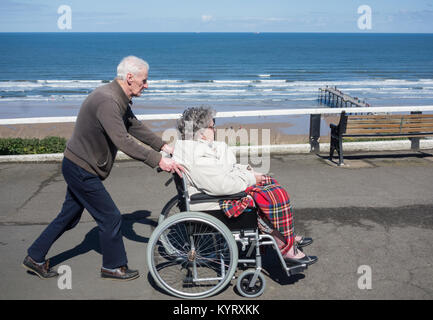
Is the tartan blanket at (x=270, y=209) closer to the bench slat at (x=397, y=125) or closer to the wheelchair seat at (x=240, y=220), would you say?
the wheelchair seat at (x=240, y=220)

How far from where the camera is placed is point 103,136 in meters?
3.53

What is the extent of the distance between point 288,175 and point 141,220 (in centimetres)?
261

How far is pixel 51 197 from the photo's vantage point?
19.7 feet

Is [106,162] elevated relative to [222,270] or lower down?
elevated

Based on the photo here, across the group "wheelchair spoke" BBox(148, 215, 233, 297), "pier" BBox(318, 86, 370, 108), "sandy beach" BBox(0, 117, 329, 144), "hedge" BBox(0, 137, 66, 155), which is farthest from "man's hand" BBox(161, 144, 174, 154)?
"pier" BBox(318, 86, 370, 108)

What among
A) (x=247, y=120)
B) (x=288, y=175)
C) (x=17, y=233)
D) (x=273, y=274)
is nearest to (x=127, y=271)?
(x=273, y=274)

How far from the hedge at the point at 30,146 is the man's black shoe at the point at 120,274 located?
5.18 m

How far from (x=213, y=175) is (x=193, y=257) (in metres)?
0.69

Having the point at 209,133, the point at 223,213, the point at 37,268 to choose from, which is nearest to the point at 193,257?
the point at 223,213

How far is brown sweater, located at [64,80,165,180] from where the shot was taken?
134 inches

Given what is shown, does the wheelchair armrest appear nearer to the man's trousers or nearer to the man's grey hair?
the man's trousers

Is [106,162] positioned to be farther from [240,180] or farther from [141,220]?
[141,220]

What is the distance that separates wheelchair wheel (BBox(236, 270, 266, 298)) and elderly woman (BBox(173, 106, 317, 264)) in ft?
1.05
